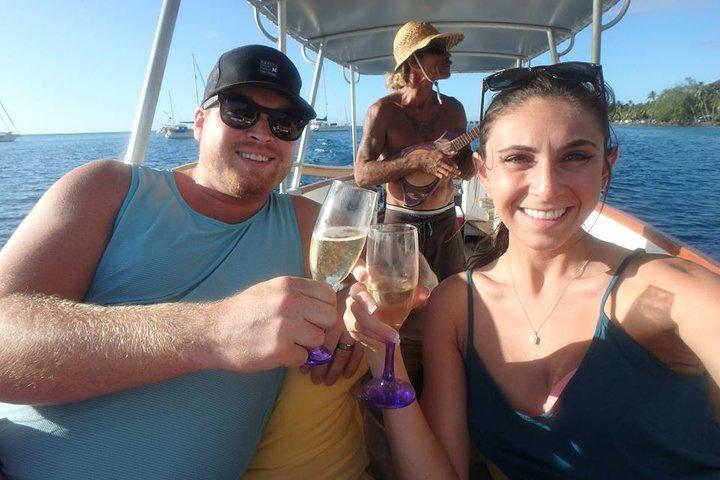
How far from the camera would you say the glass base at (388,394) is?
4.42 ft

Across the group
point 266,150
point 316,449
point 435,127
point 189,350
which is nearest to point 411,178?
point 435,127

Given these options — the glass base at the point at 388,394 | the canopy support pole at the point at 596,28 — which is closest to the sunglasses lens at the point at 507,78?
the glass base at the point at 388,394

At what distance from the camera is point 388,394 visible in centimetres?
137

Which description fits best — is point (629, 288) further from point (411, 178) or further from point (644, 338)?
point (411, 178)

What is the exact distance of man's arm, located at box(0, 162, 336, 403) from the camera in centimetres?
113

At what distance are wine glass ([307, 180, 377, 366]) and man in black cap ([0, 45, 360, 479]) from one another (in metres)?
0.17

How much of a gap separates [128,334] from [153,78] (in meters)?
1.59

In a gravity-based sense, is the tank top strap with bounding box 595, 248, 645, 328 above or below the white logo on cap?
below

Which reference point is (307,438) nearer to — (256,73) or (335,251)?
(335,251)

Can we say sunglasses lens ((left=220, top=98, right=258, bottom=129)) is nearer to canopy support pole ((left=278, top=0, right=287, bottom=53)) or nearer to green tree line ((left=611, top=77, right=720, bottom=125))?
canopy support pole ((left=278, top=0, right=287, bottom=53))

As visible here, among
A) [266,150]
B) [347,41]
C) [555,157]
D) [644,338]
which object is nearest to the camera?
[644,338]

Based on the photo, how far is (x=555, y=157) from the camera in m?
1.50

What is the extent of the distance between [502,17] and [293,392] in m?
4.71

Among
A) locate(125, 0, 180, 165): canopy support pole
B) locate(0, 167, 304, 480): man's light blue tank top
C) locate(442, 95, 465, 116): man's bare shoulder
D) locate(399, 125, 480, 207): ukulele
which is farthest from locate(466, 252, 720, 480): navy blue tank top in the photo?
locate(442, 95, 465, 116): man's bare shoulder
